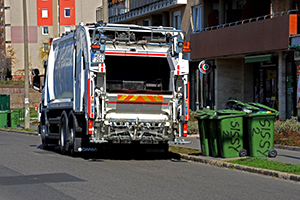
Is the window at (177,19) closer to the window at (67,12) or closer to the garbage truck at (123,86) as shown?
the garbage truck at (123,86)

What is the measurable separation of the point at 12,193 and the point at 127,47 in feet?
22.7

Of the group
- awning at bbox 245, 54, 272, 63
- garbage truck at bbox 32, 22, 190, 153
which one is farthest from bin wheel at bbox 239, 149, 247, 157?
awning at bbox 245, 54, 272, 63

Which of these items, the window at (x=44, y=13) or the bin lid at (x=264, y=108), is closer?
the bin lid at (x=264, y=108)

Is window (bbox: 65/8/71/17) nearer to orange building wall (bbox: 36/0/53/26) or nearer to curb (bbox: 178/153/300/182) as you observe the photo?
orange building wall (bbox: 36/0/53/26)

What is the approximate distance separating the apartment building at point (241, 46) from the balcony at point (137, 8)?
71 millimetres

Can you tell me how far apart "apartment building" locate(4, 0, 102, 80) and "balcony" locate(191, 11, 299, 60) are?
56657 millimetres

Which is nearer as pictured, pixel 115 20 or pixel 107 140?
pixel 107 140

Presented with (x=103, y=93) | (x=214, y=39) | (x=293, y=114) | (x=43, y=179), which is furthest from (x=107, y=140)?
(x=214, y=39)

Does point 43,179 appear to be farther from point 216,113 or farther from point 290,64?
point 290,64

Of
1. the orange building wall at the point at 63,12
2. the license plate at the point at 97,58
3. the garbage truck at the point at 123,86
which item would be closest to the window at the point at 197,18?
the garbage truck at the point at 123,86

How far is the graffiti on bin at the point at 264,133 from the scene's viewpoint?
15.7 metres

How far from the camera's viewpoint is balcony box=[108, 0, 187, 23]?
127 feet

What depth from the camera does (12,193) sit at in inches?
416

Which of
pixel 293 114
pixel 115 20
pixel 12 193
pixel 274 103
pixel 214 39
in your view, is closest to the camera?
pixel 12 193
